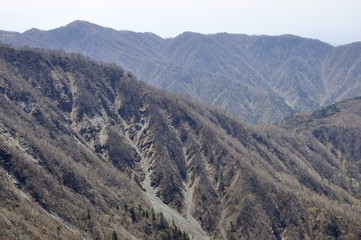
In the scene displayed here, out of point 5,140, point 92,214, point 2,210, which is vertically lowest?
point 92,214

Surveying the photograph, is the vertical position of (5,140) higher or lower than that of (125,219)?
higher

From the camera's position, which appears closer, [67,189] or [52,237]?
[52,237]

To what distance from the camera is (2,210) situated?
143 meters

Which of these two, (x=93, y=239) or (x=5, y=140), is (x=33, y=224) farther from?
(x=5, y=140)

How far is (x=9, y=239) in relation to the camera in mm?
128125

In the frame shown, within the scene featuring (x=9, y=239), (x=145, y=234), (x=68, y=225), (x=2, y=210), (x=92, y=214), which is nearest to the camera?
Result: (x=9, y=239)

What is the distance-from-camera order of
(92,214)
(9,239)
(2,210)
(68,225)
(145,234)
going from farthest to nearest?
(145,234)
(92,214)
(68,225)
(2,210)
(9,239)

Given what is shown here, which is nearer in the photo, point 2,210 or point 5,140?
point 2,210

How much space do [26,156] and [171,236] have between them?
81044 mm

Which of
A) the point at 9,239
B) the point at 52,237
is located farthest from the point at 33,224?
the point at 9,239

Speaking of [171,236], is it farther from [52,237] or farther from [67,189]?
[52,237]

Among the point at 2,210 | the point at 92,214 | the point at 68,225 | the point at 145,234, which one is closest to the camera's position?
the point at 2,210

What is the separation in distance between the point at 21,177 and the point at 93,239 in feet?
140

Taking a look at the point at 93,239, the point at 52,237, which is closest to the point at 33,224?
the point at 52,237
